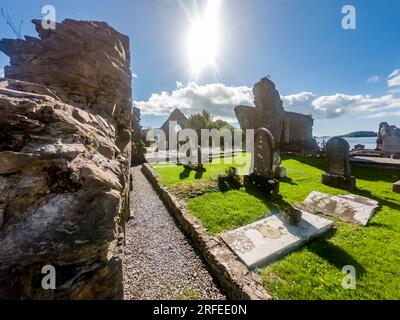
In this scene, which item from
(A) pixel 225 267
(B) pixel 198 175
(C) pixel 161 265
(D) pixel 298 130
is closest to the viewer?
(A) pixel 225 267

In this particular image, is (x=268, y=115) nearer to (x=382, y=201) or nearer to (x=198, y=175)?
(x=198, y=175)

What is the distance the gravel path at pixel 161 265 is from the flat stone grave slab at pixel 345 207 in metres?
4.30

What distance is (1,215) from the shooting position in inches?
63.2

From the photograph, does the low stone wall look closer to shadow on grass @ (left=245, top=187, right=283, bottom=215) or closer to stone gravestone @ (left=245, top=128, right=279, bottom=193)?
shadow on grass @ (left=245, top=187, right=283, bottom=215)

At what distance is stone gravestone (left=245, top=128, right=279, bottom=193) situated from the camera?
7.60 metres

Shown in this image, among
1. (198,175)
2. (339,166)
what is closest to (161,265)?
(198,175)

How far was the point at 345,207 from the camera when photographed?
19.0ft

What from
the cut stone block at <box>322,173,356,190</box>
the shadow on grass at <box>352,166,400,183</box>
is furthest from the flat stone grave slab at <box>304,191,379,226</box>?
the shadow on grass at <box>352,166,400,183</box>

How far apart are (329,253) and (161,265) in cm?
360

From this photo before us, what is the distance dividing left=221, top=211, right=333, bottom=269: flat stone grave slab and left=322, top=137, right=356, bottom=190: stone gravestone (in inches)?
161

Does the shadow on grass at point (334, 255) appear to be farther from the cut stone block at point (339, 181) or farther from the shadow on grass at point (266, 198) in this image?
the cut stone block at point (339, 181)

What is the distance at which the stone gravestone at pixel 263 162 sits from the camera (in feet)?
24.9

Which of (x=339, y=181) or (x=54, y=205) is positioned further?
(x=339, y=181)

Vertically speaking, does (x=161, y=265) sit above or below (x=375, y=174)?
below
